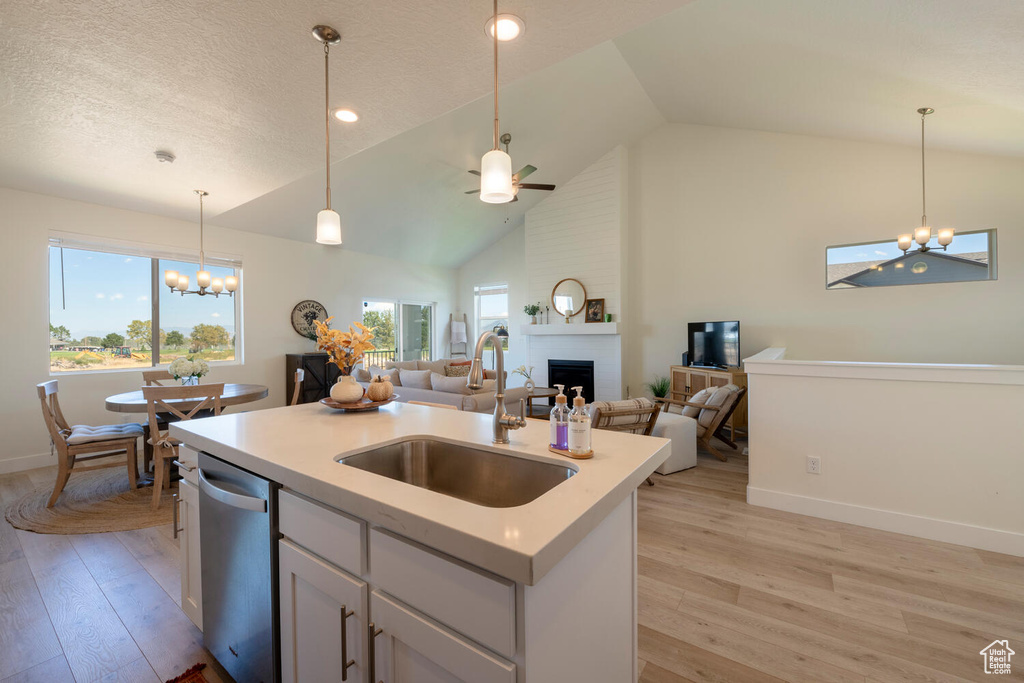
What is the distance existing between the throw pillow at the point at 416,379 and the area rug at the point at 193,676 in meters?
3.21

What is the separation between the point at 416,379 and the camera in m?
4.75

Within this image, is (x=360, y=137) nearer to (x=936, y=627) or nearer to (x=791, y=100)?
(x=936, y=627)

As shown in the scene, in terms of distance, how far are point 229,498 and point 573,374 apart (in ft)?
18.4

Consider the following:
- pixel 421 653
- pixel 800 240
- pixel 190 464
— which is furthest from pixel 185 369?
pixel 800 240

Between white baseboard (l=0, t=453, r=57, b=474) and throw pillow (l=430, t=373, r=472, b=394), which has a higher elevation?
throw pillow (l=430, t=373, r=472, b=394)

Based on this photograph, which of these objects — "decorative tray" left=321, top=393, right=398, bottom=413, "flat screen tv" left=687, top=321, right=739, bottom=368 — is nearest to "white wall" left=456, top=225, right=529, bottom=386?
"flat screen tv" left=687, top=321, right=739, bottom=368

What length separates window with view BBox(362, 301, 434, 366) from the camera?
723 centimetres

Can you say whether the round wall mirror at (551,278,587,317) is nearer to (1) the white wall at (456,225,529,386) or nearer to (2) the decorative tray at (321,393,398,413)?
(1) the white wall at (456,225,529,386)

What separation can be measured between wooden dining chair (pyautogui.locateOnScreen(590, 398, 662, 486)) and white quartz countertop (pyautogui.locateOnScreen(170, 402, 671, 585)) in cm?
165

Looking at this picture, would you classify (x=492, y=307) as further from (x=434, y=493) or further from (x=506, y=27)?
(x=434, y=493)

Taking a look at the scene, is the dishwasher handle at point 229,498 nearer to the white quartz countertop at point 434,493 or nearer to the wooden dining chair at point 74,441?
the white quartz countertop at point 434,493

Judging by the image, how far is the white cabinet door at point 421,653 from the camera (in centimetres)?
77

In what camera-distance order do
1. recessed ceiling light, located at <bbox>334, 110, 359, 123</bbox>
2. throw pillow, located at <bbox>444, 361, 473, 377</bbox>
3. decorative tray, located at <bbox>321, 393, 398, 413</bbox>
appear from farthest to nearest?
throw pillow, located at <bbox>444, 361, 473, 377</bbox>, recessed ceiling light, located at <bbox>334, 110, 359, 123</bbox>, decorative tray, located at <bbox>321, 393, 398, 413</bbox>

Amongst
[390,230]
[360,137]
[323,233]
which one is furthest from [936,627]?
[390,230]
